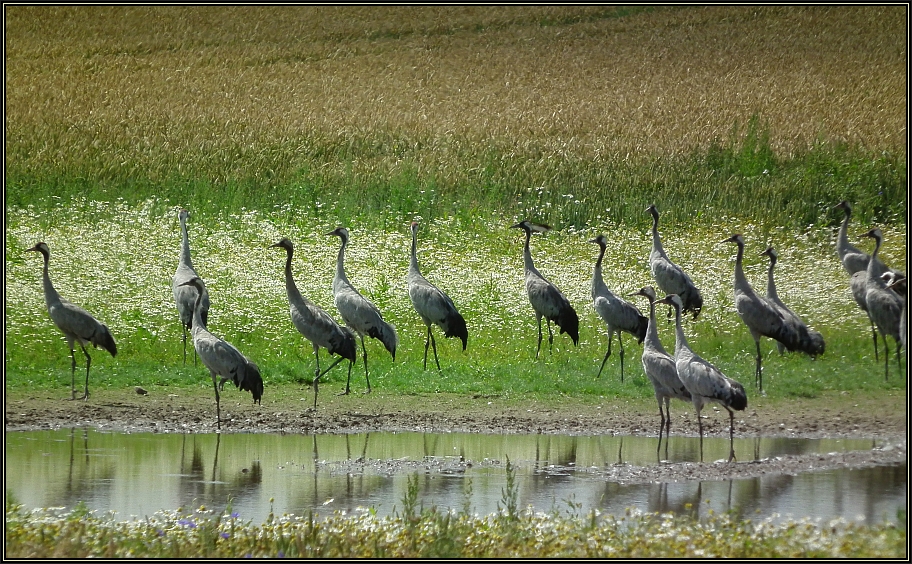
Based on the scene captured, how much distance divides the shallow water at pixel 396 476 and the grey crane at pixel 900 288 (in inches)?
101

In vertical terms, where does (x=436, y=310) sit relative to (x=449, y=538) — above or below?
above

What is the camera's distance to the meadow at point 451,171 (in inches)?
650

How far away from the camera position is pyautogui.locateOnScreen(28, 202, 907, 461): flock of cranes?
11797 millimetres

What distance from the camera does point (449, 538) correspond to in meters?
6.90

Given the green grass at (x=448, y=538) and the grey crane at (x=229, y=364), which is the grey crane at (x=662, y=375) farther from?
the grey crane at (x=229, y=364)

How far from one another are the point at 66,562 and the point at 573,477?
4802 mm

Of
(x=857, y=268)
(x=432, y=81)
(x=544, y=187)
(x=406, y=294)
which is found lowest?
(x=406, y=294)

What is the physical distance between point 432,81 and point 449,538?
88.2 ft

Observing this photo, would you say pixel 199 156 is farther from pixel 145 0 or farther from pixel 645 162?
pixel 145 0

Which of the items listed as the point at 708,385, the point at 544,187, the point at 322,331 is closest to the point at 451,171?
the point at 544,187

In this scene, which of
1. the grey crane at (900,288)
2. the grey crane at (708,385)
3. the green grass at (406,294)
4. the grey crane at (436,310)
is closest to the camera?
the grey crane at (708,385)

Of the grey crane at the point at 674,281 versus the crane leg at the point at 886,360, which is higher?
the grey crane at the point at 674,281

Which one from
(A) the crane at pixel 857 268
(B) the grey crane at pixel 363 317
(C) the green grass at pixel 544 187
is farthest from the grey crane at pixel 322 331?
(C) the green grass at pixel 544 187

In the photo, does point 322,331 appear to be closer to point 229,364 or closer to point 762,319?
point 229,364
